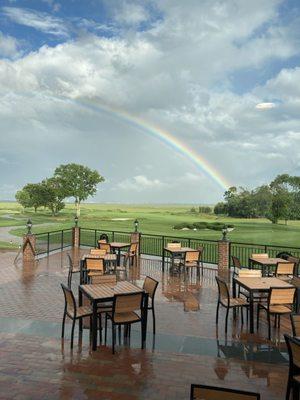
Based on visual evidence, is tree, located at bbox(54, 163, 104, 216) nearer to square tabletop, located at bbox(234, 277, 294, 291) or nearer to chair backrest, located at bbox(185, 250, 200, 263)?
chair backrest, located at bbox(185, 250, 200, 263)

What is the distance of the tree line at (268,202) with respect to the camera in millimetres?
37062

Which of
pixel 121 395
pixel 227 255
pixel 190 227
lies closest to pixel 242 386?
pixel 121 395

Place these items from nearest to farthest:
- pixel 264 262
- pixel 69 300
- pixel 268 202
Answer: pixel 69 300, pixel 264 262, pixel 268 202

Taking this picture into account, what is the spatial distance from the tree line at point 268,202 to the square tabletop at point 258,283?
1181 inches

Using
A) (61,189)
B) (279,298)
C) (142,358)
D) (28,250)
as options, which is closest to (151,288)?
(142,358)

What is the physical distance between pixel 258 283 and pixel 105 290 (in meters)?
3.13

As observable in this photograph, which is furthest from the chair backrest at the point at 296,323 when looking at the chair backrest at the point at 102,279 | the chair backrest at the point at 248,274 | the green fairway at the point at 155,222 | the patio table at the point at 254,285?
the green fairway at the point at 155,222

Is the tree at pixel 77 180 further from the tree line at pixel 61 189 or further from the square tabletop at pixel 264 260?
the square tabletop at pixel 264 260

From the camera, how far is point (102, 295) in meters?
6.44

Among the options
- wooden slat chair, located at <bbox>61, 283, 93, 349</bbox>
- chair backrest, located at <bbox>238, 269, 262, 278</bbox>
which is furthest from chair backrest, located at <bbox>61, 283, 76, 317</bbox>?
chair backrest, located at <bbox>238, 269, 262, 278</bbox>

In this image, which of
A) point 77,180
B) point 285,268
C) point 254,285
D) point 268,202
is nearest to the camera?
point 254,285

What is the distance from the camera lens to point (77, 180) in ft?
174

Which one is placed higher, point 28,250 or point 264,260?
point 264,260

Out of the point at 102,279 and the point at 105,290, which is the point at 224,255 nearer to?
the point at 102,279
